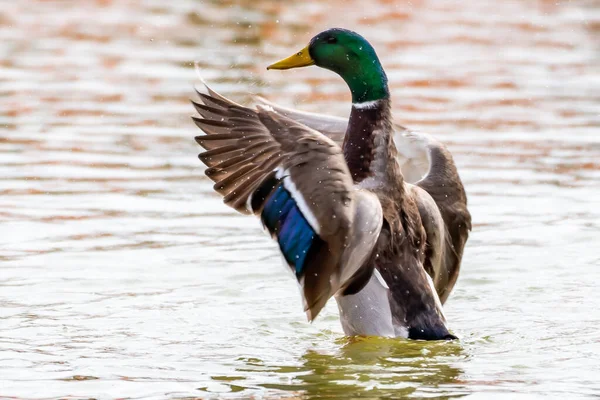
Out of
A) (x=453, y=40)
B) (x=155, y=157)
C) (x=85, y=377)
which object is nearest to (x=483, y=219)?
(x=155, y=157)

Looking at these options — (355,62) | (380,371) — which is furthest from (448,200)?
(380,371)

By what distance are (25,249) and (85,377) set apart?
7.96 ft

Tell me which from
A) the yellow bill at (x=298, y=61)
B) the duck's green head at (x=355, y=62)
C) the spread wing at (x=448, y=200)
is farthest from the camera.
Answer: the spread wing at (x=448, y=200)

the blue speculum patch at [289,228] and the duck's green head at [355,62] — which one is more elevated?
the duck's green head at [355,62]

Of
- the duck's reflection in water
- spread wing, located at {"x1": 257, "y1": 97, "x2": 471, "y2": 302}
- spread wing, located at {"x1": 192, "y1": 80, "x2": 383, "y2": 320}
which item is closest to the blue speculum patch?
spread wing, located at {"x1": 192, "y1": 80, "x2": 383, "y2": 320}

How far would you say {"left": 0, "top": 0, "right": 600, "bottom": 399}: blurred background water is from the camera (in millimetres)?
5672

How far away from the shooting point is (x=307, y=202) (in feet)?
17.9

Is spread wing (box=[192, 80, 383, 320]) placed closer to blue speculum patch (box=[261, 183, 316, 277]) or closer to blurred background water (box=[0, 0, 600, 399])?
blue speculum patch (box=[261, 183, 316, 277])

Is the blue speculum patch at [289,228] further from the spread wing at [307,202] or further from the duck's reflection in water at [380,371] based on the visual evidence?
the duck's reflection in water at [380,371]

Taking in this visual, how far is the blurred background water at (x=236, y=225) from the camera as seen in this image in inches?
223

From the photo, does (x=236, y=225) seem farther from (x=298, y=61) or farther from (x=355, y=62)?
(x=355, y=62)

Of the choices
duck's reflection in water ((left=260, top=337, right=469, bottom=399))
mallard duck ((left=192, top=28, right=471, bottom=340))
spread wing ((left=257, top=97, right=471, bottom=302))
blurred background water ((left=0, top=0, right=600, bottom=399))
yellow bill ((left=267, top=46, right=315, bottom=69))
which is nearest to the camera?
duck's reflection in water ((left=260, top=337, right=469, bottom=399))

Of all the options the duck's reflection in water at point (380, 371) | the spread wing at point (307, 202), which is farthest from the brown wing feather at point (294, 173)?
the duck's reflection in water at point (380, 371)

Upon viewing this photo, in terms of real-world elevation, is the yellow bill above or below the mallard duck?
above
